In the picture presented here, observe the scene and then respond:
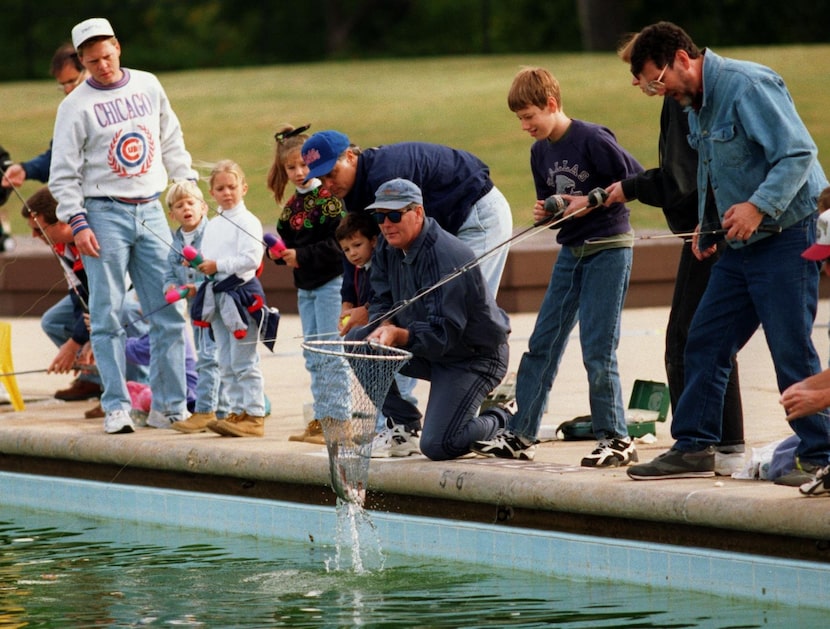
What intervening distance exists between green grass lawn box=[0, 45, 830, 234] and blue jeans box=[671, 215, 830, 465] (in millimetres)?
11650

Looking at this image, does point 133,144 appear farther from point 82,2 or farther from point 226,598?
Result: point 82,2

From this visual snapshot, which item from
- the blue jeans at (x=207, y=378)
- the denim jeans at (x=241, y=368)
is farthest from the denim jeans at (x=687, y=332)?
the blue jeans at (x=207, y=378)

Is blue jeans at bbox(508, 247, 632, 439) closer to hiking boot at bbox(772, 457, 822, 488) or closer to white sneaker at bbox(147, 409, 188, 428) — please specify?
hiking boot at bbox(772, 457, 822, 488)

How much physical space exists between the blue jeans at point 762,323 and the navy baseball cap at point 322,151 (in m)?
1.76

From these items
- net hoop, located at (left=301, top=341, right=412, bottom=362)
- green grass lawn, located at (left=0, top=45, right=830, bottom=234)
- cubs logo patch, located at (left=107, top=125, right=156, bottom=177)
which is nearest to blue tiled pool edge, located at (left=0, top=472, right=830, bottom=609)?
net hoop, located at (left=301, top=341, right=412, bottom=362)

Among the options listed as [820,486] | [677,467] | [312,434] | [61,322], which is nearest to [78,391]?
[61,322]

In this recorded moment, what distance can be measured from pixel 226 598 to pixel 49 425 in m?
2.97

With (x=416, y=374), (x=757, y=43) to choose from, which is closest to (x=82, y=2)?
(x=757, y=43)

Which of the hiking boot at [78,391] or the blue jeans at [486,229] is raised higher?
the blue jeans at [486,229]

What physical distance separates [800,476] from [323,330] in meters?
2.85

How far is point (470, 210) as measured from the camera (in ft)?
23.8

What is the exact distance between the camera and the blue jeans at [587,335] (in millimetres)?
6637

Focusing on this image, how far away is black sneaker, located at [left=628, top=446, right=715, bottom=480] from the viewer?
6090 mm

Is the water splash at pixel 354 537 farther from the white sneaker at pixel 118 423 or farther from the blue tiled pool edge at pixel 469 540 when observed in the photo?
the white sneaker at pixel 118 423
